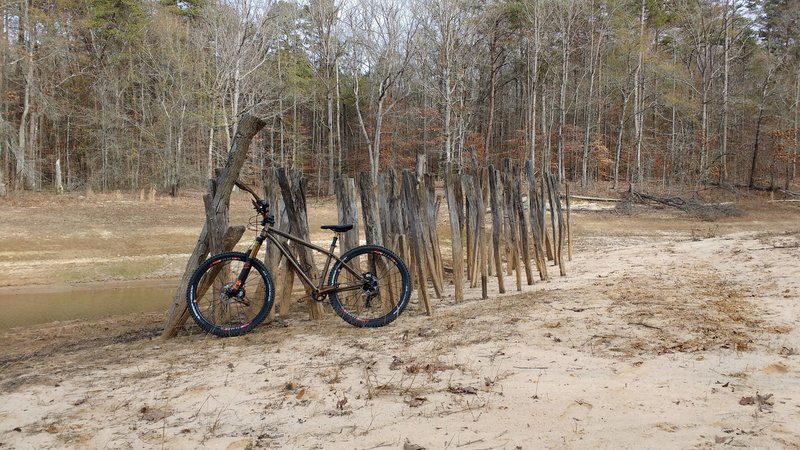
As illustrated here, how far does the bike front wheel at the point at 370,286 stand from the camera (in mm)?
5121

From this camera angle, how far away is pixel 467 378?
336cm

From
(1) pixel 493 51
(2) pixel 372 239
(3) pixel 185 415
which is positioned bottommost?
(3) pixel 185 415

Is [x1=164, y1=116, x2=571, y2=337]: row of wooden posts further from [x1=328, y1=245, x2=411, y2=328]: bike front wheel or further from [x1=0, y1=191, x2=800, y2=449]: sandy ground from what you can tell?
[x1=0, y1=191, x2=800, y2=449]: sandy ground

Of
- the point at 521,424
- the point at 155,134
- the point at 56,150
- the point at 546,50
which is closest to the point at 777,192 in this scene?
the point at 546,50

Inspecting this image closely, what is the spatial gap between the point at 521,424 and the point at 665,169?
36.8 meters

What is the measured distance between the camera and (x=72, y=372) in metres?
4.21

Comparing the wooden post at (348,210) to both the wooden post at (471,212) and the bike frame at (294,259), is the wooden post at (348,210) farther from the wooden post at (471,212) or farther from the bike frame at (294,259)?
the wooden post at (471,212)

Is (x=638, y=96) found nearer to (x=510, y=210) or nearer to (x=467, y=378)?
(x=510, y=210)

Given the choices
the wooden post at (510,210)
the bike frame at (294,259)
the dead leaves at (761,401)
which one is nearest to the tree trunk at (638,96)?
the wooden post at (510,210)

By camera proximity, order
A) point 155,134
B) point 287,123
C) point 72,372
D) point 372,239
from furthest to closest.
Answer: point 287,123 < point 155,134 < point 372,239 < point 72,372

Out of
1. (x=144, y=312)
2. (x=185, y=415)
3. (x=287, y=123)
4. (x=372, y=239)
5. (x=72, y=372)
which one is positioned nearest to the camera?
(x=185, y=415)

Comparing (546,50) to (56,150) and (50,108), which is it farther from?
(56,150)

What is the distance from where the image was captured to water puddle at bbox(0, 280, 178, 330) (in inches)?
338

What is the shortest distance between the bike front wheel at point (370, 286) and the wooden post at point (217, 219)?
4.05ft
